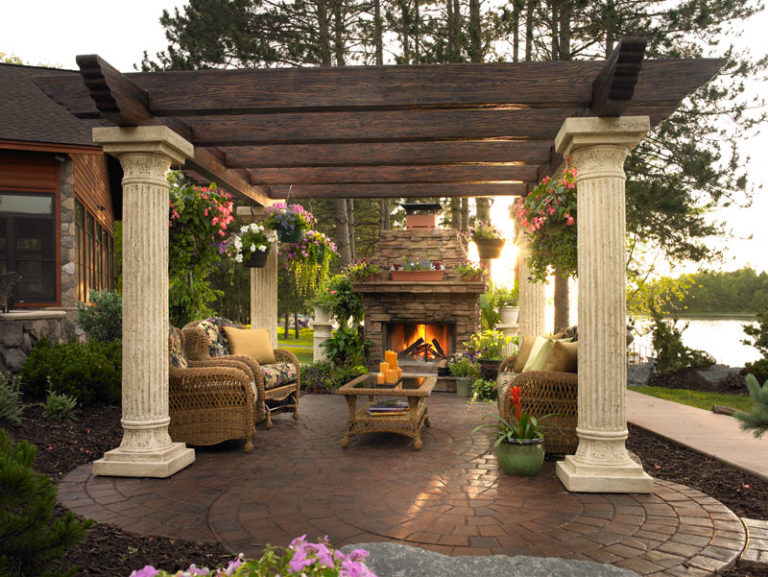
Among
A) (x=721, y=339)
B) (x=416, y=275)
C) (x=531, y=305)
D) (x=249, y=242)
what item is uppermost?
(x=249, y=242)

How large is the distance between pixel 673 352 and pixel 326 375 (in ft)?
19.3

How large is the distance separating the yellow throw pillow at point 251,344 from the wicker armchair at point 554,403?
2.83 m

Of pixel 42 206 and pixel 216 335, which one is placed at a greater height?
pixel 42 206

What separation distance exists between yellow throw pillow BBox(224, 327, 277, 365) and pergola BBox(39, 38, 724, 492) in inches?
69.6

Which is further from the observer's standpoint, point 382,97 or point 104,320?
point 104,320

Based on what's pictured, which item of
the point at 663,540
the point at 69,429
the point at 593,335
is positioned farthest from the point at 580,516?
the point at 69,429

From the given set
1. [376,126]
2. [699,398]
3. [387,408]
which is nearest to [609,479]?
[387,408]

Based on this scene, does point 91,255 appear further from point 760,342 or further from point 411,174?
point 760,342

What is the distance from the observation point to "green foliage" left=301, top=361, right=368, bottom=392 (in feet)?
25.8

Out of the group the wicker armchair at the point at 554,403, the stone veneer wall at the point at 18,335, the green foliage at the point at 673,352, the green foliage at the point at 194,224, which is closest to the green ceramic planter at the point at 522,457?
the wicker armchair at the point at 554,403

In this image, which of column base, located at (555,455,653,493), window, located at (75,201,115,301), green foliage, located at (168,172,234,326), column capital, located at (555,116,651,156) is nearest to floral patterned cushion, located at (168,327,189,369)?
green foliage, located at (168,172,234,326)

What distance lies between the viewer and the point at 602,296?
12.2 feet

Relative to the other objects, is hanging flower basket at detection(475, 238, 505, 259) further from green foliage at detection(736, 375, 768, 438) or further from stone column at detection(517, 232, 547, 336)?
green foliage at detection(736, 375, 768, 438)

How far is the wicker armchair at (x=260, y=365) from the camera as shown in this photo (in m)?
5.15
